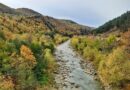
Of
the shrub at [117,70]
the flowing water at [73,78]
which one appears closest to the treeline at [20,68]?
the flowing water at [73,78]

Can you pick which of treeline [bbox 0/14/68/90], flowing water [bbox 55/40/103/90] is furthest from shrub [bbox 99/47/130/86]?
treeline [bbox 0/14/68/90]

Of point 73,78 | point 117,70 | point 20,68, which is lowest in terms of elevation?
point 73,78

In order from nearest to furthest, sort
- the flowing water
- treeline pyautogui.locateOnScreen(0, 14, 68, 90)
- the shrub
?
treeline pyautogui.locateOnScreen(0, 14, 68, 90)
the shrub
the flowing water

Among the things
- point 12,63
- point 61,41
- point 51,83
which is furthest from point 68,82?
point 61,41

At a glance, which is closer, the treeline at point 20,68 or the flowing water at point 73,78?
the treeline at point 20,68

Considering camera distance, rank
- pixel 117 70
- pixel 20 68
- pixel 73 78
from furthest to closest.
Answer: pixel 73 78, pixel 117 70, pixel 20 68

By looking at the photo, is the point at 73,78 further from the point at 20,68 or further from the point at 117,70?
the point at 20,68

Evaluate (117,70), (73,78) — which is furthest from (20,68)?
(73,78)

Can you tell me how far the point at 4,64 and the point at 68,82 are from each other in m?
15.0

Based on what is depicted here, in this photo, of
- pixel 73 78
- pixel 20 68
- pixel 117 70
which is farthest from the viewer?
pixel 73 78

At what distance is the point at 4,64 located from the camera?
3931cm

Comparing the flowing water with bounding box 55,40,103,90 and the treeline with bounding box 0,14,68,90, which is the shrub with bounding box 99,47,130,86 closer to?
the flowing water with bounding box 55,40,103,90

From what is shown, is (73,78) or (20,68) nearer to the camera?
(20,68)

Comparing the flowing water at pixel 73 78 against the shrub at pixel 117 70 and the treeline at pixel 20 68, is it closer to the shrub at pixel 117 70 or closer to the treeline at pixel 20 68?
the shrub at pixel 117 70
